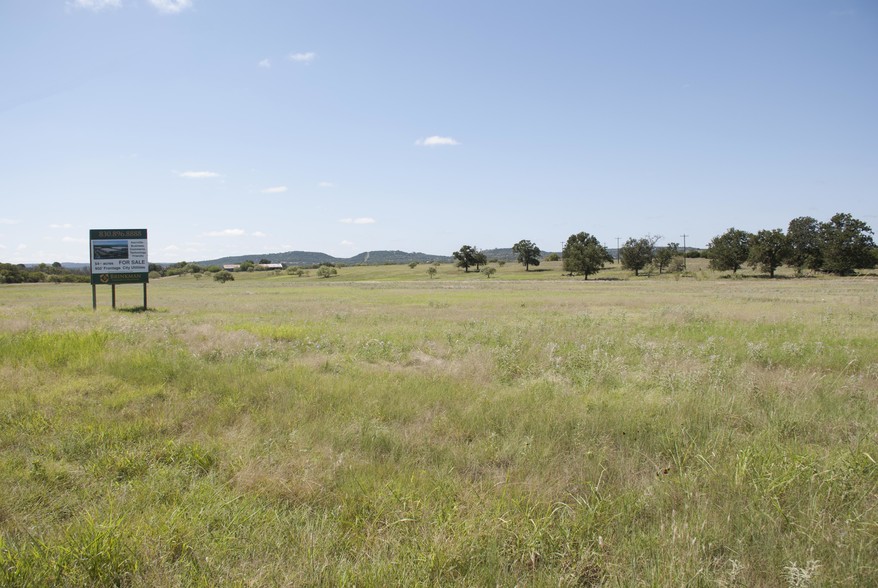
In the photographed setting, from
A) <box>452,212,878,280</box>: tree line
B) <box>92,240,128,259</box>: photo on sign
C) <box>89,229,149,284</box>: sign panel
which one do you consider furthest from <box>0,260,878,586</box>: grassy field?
<box>452,212,878,280</box>: tree line

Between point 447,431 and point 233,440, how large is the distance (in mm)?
2796

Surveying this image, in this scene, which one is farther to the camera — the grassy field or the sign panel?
the sign panel

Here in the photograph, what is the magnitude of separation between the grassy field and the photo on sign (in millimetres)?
18938

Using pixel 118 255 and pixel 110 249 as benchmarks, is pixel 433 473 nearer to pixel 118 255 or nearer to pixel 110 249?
pixel 118 255

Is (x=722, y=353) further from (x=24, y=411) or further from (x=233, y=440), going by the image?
(x=24, y=411)

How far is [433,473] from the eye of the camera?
15.9 ft

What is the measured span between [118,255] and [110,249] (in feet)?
1.66

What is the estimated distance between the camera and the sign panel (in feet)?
82.9

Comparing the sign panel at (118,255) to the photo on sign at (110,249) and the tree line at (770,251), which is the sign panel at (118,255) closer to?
the photo on sign at (110,249)

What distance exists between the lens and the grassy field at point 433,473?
332cm

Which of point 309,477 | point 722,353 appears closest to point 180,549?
point 309,477

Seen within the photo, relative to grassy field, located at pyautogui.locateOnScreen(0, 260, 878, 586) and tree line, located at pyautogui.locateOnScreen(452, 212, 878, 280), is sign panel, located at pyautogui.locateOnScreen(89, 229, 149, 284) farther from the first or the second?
tree line, located at pyautogui.locateOnScreen(452, 212, 878, 280)

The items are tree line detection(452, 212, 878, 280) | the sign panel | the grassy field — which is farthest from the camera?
tree line detection(452, 212, 878, 280)

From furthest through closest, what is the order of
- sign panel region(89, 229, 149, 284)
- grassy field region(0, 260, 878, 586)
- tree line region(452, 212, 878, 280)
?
1. tree line region(452, 212, 878, 280)
2. sign panel region(89, 229, 149, 284)
3. grassy field region(0, 260, 878, 586)
